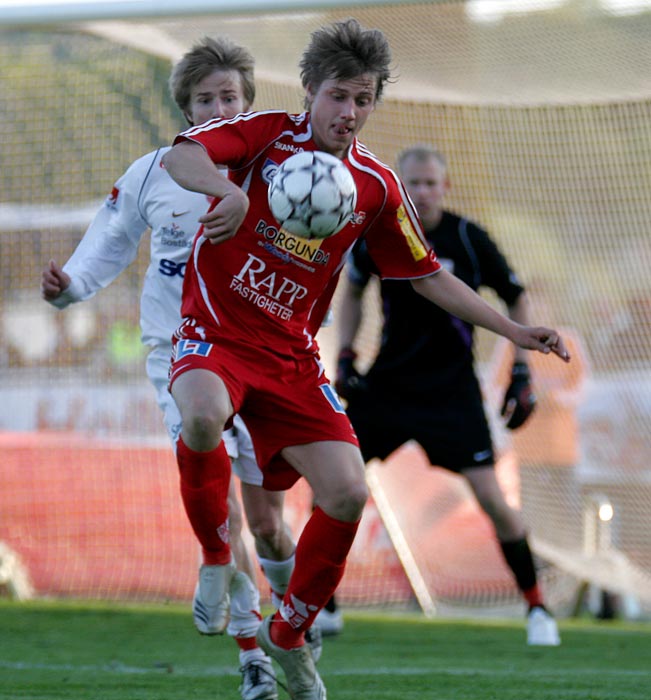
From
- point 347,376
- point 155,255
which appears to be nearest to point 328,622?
point 347,376

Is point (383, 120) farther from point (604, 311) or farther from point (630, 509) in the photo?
point (630, 509)

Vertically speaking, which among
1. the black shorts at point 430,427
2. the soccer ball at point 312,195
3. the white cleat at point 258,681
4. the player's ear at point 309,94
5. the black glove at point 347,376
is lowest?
the white cleat at point 258,681

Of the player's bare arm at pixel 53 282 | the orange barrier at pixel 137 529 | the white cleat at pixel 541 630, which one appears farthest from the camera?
the orange barrier at pixel 137 529

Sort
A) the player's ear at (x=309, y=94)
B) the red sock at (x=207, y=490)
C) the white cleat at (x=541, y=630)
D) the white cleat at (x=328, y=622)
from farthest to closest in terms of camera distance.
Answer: the white cleat at (x=328, y=622) → the white cleat at (x=541, y=630) → the player's ear at (x=309, y=94) → the red sock at (x=207, y=490)

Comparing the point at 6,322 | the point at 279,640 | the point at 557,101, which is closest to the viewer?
the point at 279,640

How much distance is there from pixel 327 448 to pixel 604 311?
519 cm

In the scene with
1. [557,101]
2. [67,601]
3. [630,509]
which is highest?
[557,101]

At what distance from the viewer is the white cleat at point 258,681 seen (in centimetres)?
409

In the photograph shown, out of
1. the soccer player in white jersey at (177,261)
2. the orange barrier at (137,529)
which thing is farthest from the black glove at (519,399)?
the orange barrier at (137,529)

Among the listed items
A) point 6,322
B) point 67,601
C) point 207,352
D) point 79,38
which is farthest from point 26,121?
point 207,352

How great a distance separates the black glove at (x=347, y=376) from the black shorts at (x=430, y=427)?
60mm

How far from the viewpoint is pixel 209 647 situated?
239 inches

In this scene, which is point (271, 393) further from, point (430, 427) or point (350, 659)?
point (430, 427)

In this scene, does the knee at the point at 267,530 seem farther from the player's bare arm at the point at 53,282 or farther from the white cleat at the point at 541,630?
the white cleat at the point at 541,630
